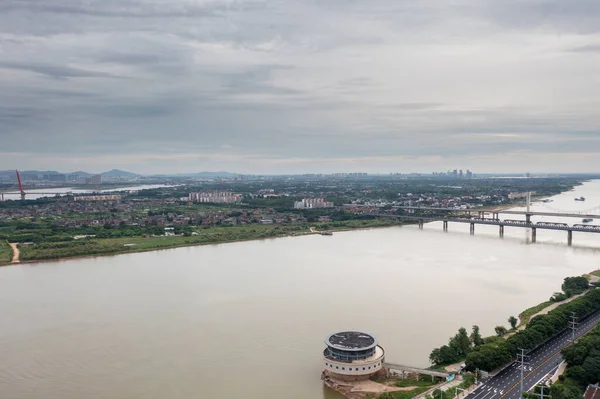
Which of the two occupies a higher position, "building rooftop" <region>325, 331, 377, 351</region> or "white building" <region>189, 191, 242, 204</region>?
"white building" <region>189, 191, 242, 204</region>

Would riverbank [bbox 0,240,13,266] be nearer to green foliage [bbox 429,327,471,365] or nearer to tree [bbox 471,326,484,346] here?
green foliage [bbox 429,327,471,365]

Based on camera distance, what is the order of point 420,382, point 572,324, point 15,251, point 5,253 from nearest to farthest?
1. point 420,382
2. point 572,324
3. point 5,253
4. point 15,251

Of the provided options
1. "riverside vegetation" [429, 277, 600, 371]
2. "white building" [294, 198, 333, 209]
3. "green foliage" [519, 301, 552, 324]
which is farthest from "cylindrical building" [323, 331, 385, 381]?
"white building" [294, 198, 333, 209]

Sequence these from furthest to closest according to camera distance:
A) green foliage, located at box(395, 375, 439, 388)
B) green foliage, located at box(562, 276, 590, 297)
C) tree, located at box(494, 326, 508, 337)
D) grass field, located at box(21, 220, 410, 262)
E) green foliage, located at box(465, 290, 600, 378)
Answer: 1. grass field, located at box(21, 220, 410, 262)
2. green foliage, located at box(562, 276, 590, 297)
3. tree, located at box(494, 326, 508, 337)
4. green foliage, located at box(465, 290, 600, 378)
5. green foliage, located at box(395, 375, 439, 388)

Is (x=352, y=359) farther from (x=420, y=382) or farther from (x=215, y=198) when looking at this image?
(x=215, y=198)

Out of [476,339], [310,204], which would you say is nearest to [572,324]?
[476,339]

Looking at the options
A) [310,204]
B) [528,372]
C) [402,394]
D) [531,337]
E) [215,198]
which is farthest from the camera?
[215,198]

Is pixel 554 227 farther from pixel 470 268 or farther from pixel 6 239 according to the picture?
pixel 6 239
